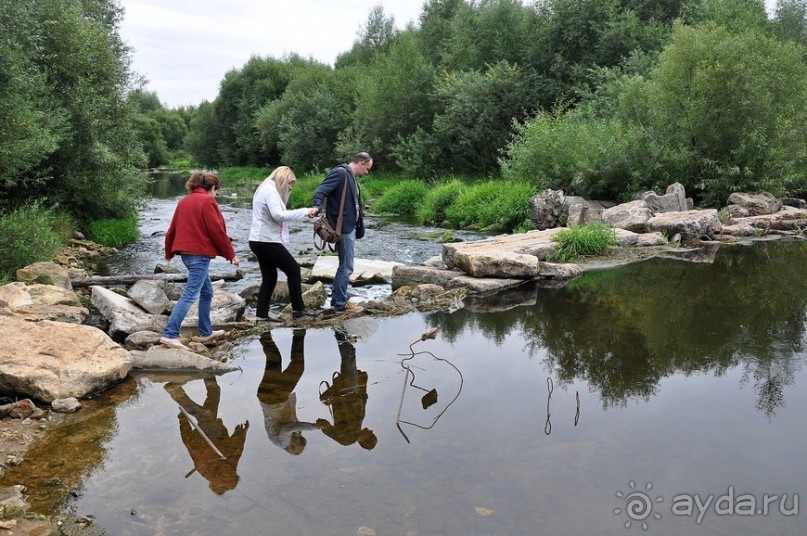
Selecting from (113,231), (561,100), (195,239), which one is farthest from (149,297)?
(561,100)

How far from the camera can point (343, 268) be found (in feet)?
29.3

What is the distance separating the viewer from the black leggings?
27.0ft

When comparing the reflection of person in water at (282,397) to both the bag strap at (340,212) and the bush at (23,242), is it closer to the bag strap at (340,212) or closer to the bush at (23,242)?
the bag strap at (340,212)

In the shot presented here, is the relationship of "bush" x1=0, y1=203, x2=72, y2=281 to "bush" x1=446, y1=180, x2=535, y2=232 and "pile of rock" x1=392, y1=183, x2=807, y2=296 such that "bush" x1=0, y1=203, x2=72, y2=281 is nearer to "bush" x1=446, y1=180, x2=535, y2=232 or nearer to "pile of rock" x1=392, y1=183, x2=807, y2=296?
"pile of rock" x1=392, y1=183, x2=807, y2=296

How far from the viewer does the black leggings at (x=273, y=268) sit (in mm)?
8219

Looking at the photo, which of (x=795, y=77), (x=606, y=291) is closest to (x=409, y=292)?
(x=606, y=291)

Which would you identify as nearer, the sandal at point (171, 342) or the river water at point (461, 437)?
the river water at point (461, 437)

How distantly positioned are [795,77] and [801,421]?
19653 mm

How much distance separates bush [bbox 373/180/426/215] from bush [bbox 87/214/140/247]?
10.8m

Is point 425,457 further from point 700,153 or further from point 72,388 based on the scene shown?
point 700,153

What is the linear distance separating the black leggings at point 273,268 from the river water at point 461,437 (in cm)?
70

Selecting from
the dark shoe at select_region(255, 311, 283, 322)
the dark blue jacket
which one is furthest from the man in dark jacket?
the dark shoe at select_region(255, 311, 283, 322)

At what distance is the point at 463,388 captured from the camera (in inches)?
248

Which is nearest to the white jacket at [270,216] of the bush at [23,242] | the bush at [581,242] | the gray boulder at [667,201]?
the bush at [23,242]
